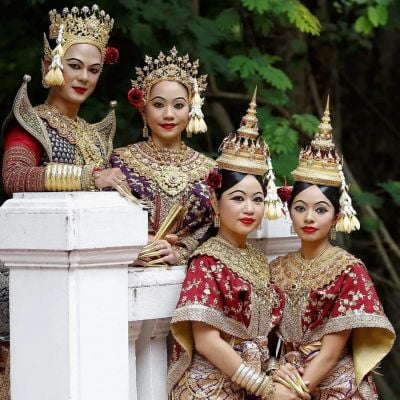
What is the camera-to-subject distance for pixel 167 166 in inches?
211

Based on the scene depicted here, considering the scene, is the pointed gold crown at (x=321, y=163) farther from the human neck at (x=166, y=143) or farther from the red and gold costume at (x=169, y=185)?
the human neck at (x=166, y=143)

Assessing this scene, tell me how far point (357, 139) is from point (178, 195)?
631 centimetres

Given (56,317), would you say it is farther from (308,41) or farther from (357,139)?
(357,139)

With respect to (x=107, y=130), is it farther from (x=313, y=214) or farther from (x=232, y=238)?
(x=313, y=214)

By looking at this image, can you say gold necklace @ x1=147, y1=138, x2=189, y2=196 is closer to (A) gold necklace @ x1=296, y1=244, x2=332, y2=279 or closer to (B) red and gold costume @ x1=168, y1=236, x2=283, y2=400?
(B) red and gold costume @ x1=168, y1=236, x2=283, y2=400

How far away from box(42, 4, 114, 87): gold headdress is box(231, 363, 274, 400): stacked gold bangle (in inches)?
56.9

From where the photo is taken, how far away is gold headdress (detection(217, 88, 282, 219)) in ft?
16.2

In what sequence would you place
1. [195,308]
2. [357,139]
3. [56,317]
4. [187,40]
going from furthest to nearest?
[357,139] → [187,40] → [195,308] → [56,317]

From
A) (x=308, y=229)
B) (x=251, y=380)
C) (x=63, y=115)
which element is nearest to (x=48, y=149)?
(x=63, y=115)

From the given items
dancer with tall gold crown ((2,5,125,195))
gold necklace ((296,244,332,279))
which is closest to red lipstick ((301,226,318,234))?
gold necklace ((296,244,332,279))

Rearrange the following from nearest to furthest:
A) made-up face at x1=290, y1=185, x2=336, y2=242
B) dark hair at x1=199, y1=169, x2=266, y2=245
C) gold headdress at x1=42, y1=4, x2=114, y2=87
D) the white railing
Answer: the white railing < dark hair at x1=199, y1=169, x2=266, y2=245 < made-up face at x1=290, y1=185, x2=336, y2=242 < gold headdress at x1=42, y1=4, x2=114, y2=87

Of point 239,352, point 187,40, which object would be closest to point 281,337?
point 239,352

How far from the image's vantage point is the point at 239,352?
4.85 meters

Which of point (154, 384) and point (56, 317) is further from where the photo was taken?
point (154, 384)
